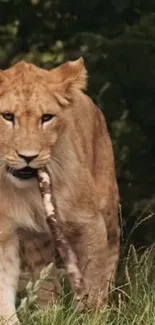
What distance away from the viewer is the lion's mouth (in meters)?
→ 5.55

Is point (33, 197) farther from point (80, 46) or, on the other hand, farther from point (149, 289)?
point (80, 46)

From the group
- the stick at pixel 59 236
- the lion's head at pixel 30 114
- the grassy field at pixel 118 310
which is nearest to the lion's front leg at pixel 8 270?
the grassy field at pixel 118 310

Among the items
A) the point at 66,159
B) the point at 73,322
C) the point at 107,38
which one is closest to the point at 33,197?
the point at 66,159

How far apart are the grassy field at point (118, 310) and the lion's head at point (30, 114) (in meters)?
0.55

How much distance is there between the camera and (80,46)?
7.50 metres

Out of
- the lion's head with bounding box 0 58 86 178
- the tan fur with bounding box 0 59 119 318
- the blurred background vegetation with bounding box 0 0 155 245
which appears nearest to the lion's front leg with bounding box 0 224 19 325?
the tan fur with bounding box 0 59 119 318

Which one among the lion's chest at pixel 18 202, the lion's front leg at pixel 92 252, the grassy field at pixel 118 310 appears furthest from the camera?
the lion's front leg at pixel 92 252

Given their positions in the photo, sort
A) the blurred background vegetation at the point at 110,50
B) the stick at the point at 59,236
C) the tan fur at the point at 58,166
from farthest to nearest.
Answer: the blurred background vegetation at the point at 110,50
the tan fur at the point at 58,166
the stick at the point at 59,236

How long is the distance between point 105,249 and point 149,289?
0.28m

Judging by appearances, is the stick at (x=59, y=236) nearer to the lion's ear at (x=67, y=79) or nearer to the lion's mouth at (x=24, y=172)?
the lion's mouth at (x=24, y=172)

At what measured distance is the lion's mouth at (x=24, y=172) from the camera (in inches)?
218

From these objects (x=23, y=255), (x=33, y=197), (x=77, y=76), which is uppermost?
(x=77, y=76)

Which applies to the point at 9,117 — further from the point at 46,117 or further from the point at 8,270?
the point at 8,270

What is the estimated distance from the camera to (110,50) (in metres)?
7.38
